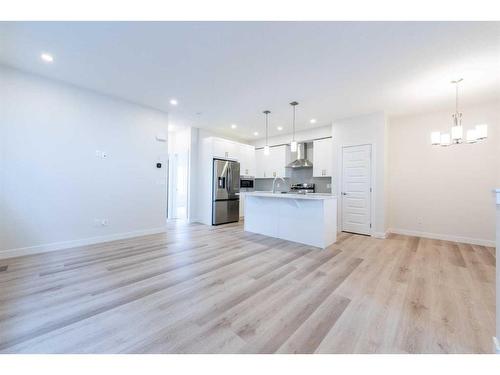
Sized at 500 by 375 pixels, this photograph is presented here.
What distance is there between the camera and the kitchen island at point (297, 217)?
3607 millimetres

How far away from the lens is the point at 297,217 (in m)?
3.91

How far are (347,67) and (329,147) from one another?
2929 millimetres

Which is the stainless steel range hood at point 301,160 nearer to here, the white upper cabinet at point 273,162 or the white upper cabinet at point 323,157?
the white upper cabinet at point 323,157

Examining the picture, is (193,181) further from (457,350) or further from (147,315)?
(457,350)

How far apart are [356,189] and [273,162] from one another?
2.84m

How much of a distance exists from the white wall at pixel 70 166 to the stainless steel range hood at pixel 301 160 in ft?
12.0

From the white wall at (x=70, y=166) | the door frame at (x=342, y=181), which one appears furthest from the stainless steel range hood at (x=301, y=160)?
the white wall at (x=70, y=166)

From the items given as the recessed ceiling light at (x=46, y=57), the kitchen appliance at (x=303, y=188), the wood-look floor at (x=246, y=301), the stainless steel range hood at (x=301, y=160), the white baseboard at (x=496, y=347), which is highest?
the recessed ceiling light at (x=46, y=57)

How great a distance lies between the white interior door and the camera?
464 centimetres

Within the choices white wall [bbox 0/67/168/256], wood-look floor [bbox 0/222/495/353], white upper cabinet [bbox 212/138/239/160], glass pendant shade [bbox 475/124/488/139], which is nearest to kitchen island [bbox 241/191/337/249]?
wood-look floor [bbox 0/222/495/353]

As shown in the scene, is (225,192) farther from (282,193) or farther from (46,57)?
(46,57)
